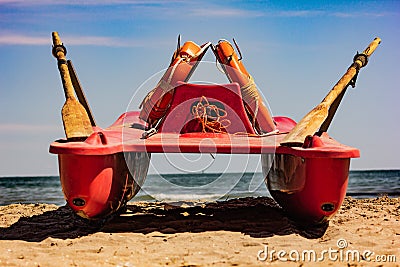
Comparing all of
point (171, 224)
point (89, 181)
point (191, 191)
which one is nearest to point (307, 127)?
point (171, 224)

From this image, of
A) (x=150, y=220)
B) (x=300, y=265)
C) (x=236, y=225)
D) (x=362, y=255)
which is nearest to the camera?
(x=300, y=265)

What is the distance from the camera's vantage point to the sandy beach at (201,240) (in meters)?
3.37

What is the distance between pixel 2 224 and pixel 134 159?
1.49 metres

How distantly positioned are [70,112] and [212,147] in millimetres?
1303

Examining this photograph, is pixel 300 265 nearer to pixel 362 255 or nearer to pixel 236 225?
pixel 362 255

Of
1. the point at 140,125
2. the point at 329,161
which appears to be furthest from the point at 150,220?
the point at 329,161

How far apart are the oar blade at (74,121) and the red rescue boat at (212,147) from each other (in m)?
0.05

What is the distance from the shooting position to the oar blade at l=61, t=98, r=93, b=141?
4.14 metres

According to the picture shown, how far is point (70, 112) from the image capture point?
4.43 m

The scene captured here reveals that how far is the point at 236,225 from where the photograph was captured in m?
4.57

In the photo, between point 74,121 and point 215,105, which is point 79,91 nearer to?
point 74,121

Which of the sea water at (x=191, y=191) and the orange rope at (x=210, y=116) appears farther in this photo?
the sea water at (x=191, y=191)

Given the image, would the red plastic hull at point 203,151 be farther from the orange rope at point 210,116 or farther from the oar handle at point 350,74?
the oar handle at point 350,74

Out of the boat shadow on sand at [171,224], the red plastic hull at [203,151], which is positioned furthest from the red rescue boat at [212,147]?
the boat shadow on sand at [171,224]
